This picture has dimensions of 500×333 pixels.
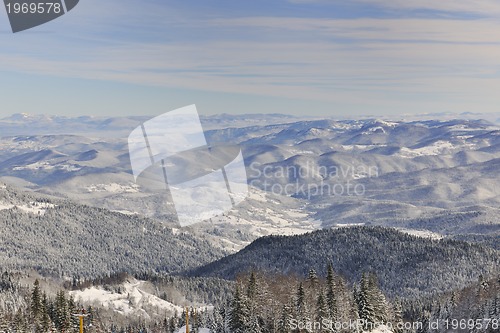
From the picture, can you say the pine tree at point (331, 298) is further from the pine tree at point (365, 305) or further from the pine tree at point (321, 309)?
the pine tree at point (365, 305)

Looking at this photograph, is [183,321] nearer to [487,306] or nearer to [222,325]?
[222,325]

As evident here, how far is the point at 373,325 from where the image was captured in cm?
9444

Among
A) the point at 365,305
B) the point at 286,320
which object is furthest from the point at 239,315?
the point at 365,305

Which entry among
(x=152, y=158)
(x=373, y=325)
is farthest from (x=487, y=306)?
(x=152, y=158)

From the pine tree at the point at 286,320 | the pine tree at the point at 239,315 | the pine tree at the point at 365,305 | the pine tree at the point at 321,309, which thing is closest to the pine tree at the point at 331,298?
the pine tree at the point at 321,309

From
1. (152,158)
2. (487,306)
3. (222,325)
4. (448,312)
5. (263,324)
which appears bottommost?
(448,312)

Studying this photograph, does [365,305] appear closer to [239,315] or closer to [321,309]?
[321,309]

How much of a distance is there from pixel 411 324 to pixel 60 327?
3876 inches

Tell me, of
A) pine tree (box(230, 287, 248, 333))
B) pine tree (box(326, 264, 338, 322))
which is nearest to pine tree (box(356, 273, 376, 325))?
pine tree (box(326, 264, 338, 322))

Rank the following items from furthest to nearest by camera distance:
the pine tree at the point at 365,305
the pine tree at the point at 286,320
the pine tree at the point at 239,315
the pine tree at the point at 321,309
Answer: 1. the pine tree at the point at 239,315
2. the pine tree at the point at 365,305
3. the pine tree at the point at 286,320
4. the pine tree at the point at 321,309

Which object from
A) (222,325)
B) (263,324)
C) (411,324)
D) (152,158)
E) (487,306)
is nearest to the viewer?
(152,158)

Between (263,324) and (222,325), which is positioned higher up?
(263,324)

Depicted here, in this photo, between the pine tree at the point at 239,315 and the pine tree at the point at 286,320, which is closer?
the pine tree at the point at 286,320

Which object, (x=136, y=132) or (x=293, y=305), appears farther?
(x=293, y=305)
